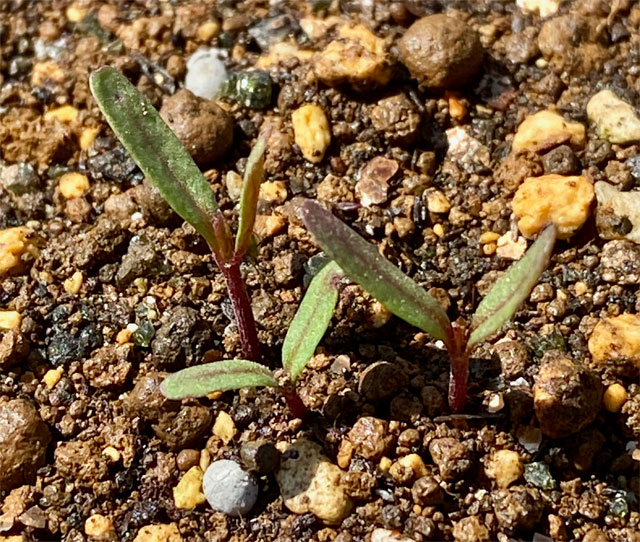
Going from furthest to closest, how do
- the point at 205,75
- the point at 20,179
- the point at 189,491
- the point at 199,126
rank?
1. the point at 205,75
2. the point at 20,179
3. the point at 199,126
4. the point at 189,491

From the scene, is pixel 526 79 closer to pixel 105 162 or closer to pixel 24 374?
pixel 105 162

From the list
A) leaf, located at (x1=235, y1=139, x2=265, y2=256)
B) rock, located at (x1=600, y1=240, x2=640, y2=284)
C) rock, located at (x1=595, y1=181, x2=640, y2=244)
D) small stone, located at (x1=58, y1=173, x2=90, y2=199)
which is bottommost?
rock, located at (x1=600, y1=240, x2=640, y2=284)

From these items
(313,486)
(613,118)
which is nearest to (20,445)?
(313,486)

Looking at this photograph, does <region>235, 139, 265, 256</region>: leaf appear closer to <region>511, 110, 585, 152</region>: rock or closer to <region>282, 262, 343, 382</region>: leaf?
<region>282, 262, 343, 382</region>: leaf

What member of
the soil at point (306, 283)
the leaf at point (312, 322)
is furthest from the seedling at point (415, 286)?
the soil at point (306, 283)

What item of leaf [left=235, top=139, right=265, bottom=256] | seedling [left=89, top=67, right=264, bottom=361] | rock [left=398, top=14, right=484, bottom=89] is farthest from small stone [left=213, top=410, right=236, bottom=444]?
rock [left=398, top=14, right=484, bottom=89]

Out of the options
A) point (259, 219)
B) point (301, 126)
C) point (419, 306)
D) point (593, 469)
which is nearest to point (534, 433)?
point (593, 469)

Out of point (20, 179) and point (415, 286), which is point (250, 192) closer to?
point (415, 286)
